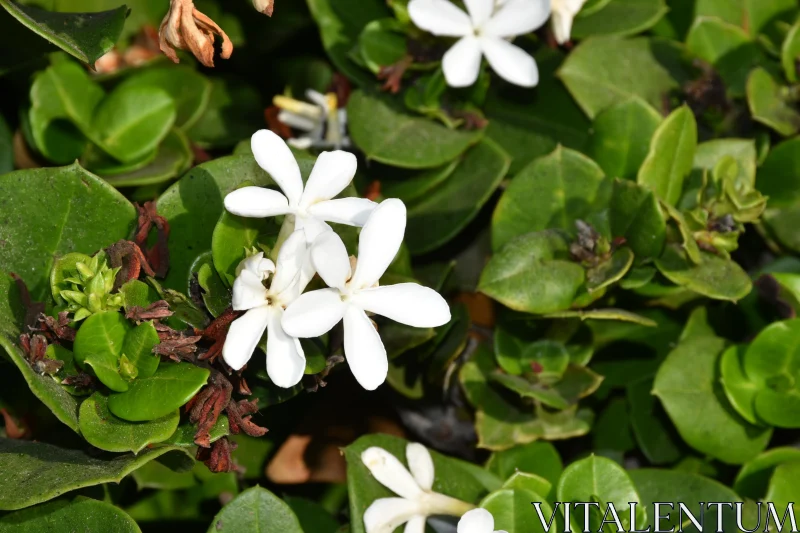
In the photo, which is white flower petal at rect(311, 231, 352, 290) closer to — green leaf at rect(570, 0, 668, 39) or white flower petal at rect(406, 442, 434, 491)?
white flower petal at rect(406, 442, 434, 491)

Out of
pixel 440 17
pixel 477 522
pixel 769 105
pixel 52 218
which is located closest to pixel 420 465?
pixel 477 522

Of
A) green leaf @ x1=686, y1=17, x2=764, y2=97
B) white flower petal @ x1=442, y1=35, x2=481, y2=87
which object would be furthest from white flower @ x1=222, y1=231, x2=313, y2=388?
green leaf @ x1=686, y1=17, x2=764, y2=97

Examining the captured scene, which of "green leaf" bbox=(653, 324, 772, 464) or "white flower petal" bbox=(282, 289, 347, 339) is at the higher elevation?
"white flower petal" bbox=(282, 289, 347, 339)

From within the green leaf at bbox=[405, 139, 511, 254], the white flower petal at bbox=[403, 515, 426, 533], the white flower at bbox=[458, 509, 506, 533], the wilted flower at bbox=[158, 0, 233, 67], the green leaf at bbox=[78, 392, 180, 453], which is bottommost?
the white flower petal at bbox=[403, 515, 426, 533]

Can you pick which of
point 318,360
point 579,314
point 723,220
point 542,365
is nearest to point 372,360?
point 318,360

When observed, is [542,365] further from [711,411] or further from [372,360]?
[372,360]

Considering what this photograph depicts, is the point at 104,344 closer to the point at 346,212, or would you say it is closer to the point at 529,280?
the point at 346,212
